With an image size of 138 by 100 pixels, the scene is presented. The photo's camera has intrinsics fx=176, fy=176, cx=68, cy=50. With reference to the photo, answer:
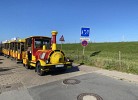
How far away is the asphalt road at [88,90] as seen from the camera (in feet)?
21.6

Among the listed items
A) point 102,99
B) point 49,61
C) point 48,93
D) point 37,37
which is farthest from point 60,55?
point 102,99

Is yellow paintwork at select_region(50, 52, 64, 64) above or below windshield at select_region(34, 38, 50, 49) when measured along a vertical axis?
below

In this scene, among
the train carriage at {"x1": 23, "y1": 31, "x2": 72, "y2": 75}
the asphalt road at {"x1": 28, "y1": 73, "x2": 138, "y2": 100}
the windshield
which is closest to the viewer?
the asphalt road at {"x1": 28, "y1": 73, "x2": 138, "y2": 100}

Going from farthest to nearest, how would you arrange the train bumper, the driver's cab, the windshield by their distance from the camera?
the windshield
the driver's cab
the train bumper

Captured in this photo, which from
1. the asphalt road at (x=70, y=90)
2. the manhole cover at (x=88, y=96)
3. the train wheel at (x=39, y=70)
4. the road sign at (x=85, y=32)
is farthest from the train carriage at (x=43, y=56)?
the manhole cover at (x=88, y=96)

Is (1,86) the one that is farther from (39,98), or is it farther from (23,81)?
(39,98)

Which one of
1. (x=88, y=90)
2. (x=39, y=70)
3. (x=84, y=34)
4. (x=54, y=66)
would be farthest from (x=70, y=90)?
(x=84, y=34)

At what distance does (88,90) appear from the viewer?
743 centimetres

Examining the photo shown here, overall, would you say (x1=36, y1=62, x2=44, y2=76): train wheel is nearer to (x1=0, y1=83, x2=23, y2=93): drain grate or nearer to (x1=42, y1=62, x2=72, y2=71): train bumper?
(x1=42, y1=62, x2=72, y2=71): train bumper

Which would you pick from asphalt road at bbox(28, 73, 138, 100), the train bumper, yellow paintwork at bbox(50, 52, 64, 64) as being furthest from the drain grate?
yellow paintwork at bbox(50, 52, 64, 64)

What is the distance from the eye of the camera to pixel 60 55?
11.1 m

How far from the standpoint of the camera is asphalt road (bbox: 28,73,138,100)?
259 inches

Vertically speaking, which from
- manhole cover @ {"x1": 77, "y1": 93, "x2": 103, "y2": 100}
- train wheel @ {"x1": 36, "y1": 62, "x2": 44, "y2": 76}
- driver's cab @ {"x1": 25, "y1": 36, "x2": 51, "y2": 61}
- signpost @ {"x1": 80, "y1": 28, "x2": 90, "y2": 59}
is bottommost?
manhole cover @ {"x1": 77, "y1": 93, "x2": 103, "y2": 100}

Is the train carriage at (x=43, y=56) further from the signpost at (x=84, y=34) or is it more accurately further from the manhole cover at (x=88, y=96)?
the manhole cover at (x=88, y=96)
